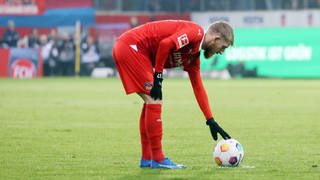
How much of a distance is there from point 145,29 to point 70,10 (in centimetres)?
3689

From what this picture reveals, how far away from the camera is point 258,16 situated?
4866 cm

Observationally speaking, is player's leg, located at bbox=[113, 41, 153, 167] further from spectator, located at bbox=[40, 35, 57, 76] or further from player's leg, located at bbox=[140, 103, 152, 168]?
spectator, located at bbox=[40, 35, 57, 76]

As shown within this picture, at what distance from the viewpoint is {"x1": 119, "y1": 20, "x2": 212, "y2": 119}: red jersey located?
970 cm

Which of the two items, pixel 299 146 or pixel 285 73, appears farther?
pixel 285 73

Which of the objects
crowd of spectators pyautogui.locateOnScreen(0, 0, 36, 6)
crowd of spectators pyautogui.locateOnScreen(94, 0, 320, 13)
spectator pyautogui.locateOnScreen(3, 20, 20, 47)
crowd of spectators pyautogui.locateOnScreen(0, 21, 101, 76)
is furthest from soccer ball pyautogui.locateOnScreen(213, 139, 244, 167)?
crowd of spectators pyautogui.locateOnScreen(94, 0, 320, 13)

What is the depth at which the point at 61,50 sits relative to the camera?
136ft

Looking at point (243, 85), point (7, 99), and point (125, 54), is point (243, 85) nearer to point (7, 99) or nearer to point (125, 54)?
point (7, 99)

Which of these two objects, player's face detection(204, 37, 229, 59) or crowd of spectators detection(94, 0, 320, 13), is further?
crowd of spectators detection(94, 0, 320, 13)

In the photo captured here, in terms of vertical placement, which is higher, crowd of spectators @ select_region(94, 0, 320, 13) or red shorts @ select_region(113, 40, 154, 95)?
red shorts @ select_region(113, 40, 154, 95)

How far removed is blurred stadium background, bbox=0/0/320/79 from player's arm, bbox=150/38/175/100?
25.6 meters

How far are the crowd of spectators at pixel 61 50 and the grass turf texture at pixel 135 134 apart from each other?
13.4 m

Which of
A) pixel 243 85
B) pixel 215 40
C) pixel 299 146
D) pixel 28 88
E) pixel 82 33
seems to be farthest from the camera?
pixel 82 33

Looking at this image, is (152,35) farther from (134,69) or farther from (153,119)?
(153,119)

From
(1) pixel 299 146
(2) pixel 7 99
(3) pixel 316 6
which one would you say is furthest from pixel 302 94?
(3) pixel 316 6
